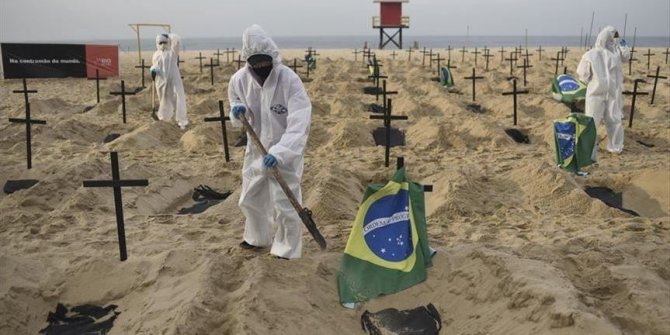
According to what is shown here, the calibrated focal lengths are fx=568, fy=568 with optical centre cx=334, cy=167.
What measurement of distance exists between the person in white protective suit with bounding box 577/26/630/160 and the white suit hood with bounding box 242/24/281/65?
5942 mm

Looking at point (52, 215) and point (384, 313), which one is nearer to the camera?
point (384, 313)

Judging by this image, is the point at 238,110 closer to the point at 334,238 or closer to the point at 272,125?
the point at 272,125

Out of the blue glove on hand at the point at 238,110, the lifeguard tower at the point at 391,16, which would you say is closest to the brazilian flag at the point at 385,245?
the blue glove on hand at the point at 238,110

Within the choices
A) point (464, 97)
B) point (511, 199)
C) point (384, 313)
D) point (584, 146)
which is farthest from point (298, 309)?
point (464, 97)

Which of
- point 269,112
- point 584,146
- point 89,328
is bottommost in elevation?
point 89,328

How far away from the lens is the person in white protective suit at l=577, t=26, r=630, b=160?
8.39 meters

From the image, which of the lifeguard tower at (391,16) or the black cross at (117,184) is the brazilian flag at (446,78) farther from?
the lifeguard tower at (391,16)

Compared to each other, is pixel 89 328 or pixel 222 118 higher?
pixel 222 118

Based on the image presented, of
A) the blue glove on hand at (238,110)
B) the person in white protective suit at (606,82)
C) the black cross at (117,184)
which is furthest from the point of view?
the person in white protective suit at (606,82)

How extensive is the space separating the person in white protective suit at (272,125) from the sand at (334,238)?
319 millimetres

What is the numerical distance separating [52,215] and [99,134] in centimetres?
553

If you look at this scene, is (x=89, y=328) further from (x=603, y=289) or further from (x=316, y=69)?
(x=316, y=69)

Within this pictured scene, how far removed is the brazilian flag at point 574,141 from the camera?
7277mm

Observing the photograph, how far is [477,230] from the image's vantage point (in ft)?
17.7
